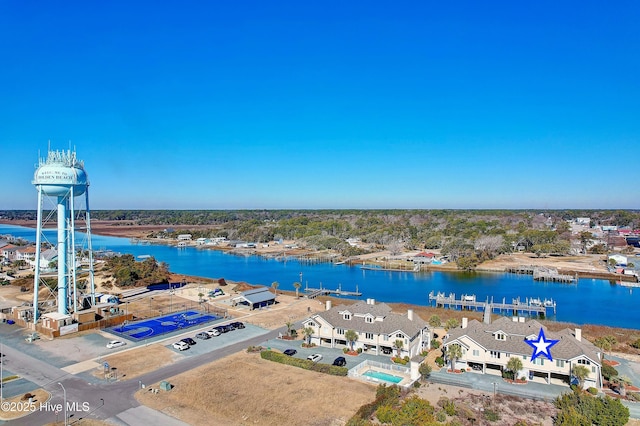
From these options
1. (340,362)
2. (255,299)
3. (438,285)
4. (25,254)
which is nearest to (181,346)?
(340,362)

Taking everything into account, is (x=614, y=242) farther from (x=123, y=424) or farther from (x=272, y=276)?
(x=123, y=424)

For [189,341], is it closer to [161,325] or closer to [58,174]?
[161,325]

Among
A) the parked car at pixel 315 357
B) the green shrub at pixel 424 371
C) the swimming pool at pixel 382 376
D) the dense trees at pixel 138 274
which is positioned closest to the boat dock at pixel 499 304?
the green shrub at pixel 424 371

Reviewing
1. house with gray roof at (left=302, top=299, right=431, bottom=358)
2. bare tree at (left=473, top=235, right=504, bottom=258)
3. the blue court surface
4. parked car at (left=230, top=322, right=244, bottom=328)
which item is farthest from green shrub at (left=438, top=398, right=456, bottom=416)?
bare tree at (left=473, top=235, right=504, bottom=258)

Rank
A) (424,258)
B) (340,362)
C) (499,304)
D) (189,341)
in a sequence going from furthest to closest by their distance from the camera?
(424,258) → (499,304) → (189,341) → (340,362)

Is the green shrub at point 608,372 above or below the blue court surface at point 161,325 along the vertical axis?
above

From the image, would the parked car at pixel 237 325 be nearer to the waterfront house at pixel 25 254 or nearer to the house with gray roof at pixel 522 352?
the house with gray roof at pixel 522 352

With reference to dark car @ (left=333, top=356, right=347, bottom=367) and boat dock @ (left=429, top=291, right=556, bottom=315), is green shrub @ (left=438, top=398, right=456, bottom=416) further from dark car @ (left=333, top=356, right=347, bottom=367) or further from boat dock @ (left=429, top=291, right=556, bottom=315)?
boat dock @ (left=429, top=291, right=556, bottom=315)
